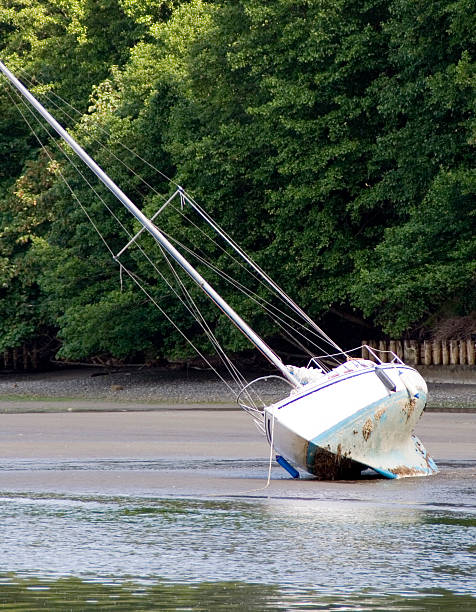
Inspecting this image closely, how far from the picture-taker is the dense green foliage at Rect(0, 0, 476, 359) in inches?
1550

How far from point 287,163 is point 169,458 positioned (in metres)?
22.6

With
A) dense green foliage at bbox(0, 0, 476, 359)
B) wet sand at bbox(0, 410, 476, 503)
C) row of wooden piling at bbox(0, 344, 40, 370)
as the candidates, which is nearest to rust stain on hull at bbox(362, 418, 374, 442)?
wet sand at bbox(0, 410, 476, 503)

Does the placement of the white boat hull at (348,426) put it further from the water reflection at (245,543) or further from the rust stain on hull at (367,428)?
the water reflection at (245,543)

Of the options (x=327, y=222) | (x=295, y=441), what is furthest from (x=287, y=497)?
(x=327, y=222)

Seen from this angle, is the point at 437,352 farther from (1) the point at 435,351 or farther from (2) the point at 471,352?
(2) the point at 471,352

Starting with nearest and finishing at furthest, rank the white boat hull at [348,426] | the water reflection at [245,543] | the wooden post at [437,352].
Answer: the water reflection at [245,543] → the white boat hull at [348,426] → the wooden post at [437,352]

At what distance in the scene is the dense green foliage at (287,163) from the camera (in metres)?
39.4

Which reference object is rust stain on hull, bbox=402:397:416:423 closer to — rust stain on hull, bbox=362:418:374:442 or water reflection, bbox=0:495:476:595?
rust stain on hull, bbox=362:418:374:442

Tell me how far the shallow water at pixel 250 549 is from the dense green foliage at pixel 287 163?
22.1 m

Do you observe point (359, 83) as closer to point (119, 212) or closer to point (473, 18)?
point (473, 18)

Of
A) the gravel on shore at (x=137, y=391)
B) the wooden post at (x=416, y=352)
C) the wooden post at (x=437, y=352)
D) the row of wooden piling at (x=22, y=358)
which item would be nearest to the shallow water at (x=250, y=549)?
the gravel on shore at (x=137, y=391)

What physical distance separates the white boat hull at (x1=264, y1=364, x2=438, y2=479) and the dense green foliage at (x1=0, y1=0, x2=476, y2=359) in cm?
1966

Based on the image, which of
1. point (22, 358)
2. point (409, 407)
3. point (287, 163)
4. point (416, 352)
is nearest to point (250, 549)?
point (409, 407)

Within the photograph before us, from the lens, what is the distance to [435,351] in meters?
43.0
